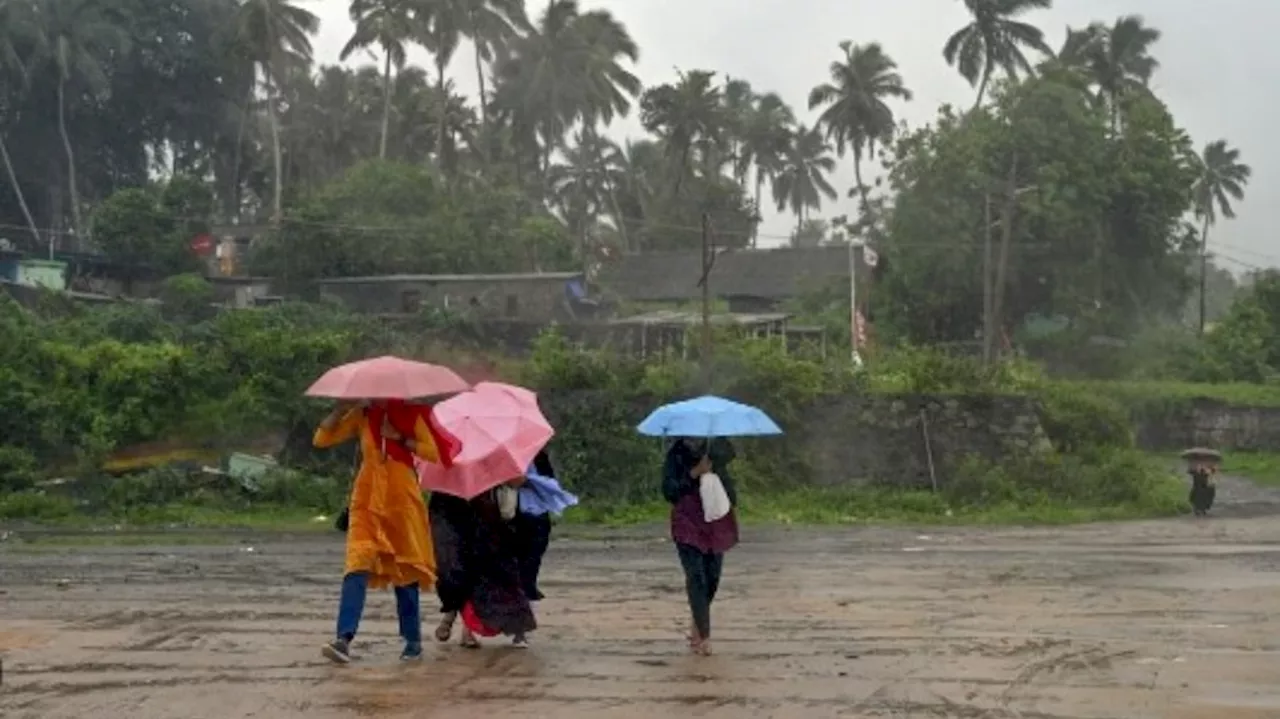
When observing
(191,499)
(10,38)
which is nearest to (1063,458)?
(191,499)

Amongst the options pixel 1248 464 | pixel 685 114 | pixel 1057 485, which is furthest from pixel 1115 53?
pixel 1057 485

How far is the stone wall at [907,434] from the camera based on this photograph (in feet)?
91.2

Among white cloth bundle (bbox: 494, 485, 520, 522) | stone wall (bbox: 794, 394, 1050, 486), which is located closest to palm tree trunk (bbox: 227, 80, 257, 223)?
stone wall (bbox: 794, 394, 1050, 486)

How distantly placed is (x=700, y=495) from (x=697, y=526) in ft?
0.66

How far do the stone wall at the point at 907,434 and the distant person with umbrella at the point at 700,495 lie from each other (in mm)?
17674

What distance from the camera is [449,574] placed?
1023 cm

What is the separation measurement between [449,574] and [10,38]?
53.5 meters

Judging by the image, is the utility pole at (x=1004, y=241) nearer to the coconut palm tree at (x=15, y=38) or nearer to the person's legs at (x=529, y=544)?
the person's legs at (x=529, y=544)

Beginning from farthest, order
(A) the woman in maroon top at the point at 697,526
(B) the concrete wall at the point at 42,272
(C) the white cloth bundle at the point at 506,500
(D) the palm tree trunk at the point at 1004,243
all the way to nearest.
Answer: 1. (B) the concrete wall at the point at 42,272
2. (D) the palm tree trunk at the point at 1004,243
3. (C) the white cloth bundle at the point at 506,500
4. (A) the woman in maroon top at the point at 697,526

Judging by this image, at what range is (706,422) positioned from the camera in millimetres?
9922

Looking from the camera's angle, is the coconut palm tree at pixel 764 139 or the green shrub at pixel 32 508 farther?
the coconut palm tree at pixel 764 139

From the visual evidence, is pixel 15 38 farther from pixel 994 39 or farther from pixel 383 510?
pixel 383 510

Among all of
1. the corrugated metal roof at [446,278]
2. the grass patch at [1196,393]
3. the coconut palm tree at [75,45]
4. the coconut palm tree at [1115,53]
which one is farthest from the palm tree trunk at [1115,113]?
the coconut palm tree at [75,45]

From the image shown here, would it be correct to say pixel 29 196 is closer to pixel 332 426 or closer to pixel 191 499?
pixel 191 499
